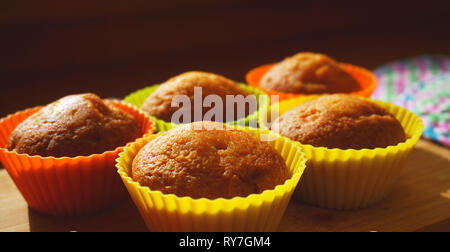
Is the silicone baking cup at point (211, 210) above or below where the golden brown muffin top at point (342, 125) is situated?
below

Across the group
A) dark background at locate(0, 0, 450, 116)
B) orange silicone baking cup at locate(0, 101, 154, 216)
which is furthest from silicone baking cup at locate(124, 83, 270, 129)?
dark background at locate(0, 0, 450, 116)

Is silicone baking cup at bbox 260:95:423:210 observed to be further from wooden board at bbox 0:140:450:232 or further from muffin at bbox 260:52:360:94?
muffin at bbox 260:52:360:94

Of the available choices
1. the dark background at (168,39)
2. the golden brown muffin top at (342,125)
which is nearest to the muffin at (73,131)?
the golden brown muffin top at (342,125)

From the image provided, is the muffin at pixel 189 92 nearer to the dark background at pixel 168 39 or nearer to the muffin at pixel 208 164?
the muffin at pixel 208 164

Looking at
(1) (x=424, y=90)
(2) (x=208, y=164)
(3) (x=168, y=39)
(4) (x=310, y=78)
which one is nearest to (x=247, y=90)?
(4) (x=310, y=78)

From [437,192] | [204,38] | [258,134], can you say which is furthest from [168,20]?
[437,192]

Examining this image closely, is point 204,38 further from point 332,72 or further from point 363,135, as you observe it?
point 363,135
